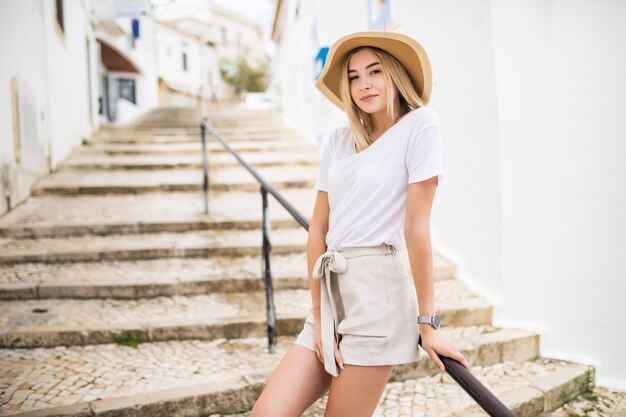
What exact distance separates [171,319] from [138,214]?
2.19 meters

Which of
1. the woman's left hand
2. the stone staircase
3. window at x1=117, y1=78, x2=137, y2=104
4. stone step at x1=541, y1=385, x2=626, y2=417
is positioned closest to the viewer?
the woman's left hand

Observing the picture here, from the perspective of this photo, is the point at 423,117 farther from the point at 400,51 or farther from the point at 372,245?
the point at 372,245

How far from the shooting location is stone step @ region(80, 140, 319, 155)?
7854mm

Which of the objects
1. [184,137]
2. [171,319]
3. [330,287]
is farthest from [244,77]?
[330,287]

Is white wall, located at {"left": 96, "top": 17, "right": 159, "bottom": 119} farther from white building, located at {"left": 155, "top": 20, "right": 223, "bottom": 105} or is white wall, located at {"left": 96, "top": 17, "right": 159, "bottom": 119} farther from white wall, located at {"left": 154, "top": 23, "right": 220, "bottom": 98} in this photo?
white wall, located at {"left": 154, "top": 23, "right": 220, "bottom": 98}

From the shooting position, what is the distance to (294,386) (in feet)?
4.42

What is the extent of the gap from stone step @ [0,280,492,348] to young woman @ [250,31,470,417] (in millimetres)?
1696

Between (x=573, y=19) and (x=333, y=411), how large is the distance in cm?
277

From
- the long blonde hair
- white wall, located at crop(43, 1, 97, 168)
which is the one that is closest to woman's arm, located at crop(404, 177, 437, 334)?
the long blonde hair

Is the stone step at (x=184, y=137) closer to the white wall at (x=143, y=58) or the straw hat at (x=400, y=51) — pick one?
the white wall at (x=143, y=58)

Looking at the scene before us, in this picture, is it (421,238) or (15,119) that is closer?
(421,238)

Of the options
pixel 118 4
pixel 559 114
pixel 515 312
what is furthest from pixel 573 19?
pixel 118 4

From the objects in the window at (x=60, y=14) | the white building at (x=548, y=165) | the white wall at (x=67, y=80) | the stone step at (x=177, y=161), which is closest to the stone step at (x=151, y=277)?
the white building at (x=548, y=165)

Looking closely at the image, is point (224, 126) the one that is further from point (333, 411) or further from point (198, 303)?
point (333, 411)
